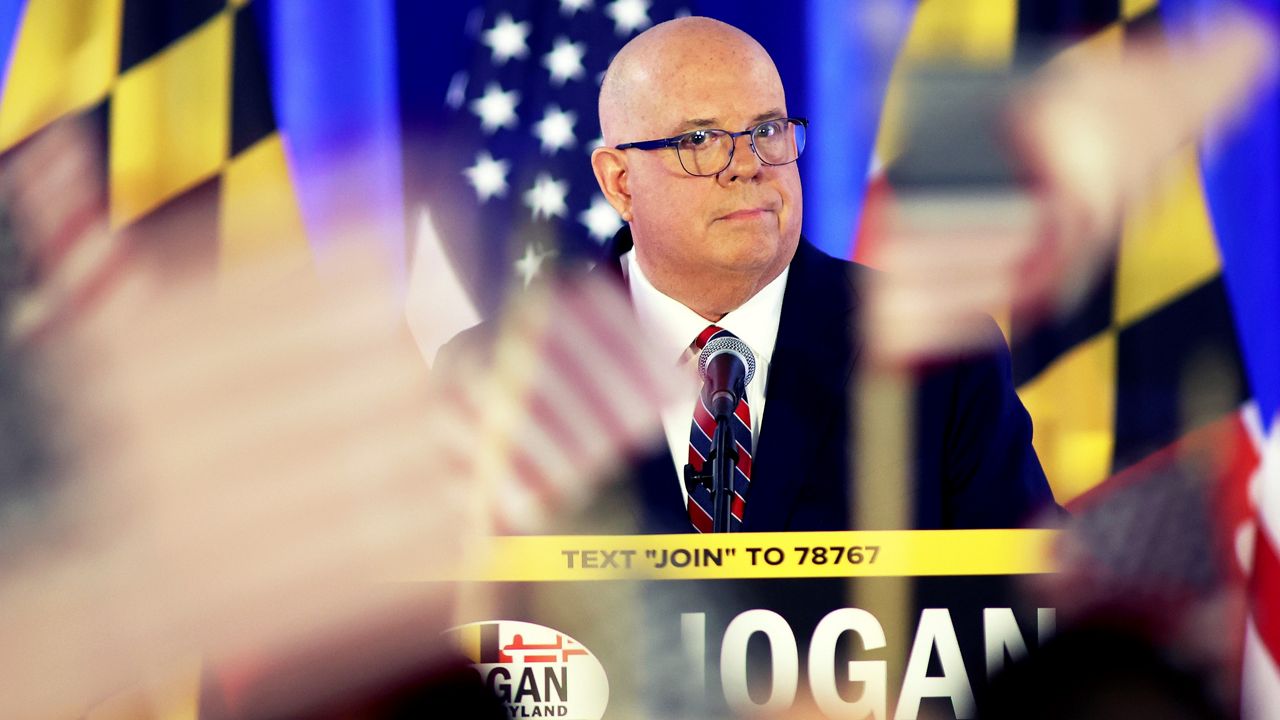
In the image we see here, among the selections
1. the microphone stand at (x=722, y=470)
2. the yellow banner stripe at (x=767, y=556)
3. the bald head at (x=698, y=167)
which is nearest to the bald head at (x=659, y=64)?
the bald head at (x=698, y=167)

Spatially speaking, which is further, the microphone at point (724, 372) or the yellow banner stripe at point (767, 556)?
the yellow banner stripe at point (767, 556)

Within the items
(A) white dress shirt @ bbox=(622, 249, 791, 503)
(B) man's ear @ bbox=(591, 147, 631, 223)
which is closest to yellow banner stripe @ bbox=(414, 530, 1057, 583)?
(A) white dress shirt @ bbox=(622, 249, 791, 503)

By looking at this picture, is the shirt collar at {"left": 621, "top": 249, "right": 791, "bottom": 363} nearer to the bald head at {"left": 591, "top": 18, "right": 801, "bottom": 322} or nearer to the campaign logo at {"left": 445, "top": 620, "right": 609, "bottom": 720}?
the bald head at {"left": 591, "top": 18, "right": 801, "bottom": 322}

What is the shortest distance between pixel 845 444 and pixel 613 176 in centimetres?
68

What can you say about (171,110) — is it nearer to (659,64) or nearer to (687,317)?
(659,64)

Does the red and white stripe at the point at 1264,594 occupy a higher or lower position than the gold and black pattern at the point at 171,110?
lower

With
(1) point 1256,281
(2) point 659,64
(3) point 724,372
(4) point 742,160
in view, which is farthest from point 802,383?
(1) point 1256,281

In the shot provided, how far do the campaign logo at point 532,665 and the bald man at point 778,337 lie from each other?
0.95 ft

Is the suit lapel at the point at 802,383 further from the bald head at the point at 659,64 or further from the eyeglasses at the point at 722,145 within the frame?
the bald head at the point at 659,64

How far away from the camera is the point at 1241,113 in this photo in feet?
8.52

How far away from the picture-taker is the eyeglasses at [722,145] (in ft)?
8.26

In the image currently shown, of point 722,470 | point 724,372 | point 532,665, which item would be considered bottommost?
point 532,665

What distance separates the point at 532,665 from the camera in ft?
8.43

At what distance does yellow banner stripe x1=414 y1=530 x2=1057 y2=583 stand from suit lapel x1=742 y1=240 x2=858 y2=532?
2.5 inches
